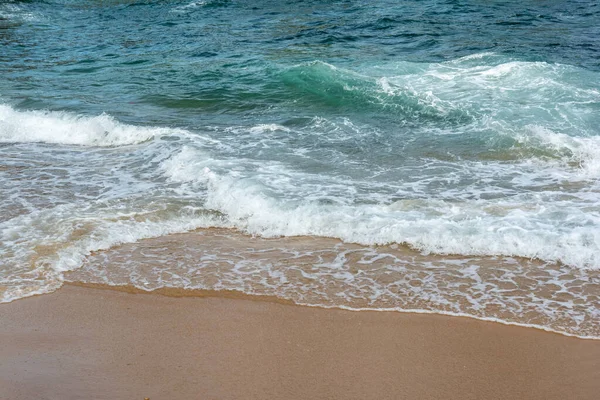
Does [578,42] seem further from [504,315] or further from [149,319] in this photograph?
[149,319]

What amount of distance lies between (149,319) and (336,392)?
160cm

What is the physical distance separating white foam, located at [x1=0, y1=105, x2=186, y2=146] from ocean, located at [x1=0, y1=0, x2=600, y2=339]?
4 cm

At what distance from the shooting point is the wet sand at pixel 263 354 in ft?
12.6

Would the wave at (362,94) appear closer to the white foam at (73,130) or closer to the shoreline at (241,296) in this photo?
the white foam at (73,130)

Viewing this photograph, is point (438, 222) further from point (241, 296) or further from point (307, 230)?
point (241, 296)

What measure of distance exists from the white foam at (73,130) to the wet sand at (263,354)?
4.83 meters

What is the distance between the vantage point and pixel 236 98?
11.8 metres

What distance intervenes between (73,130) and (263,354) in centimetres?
694

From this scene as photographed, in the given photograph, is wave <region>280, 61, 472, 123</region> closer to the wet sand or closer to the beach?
the beach

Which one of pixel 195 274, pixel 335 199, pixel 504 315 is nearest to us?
pixel 504 315

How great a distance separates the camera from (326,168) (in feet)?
26.3

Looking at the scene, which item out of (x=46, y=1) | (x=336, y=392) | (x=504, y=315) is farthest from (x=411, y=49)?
(x=46, y=1)

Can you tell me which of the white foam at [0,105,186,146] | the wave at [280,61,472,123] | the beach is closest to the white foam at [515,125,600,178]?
the beach

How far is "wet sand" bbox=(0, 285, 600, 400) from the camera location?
3.84 metres
